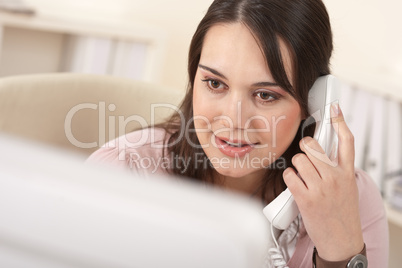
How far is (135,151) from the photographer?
4.09 ft

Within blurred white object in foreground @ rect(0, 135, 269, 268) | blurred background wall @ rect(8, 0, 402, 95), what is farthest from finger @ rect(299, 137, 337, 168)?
blurred background wall @ rect(8, 0, 402, 95)

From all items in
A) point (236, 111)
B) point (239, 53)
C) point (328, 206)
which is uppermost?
point (239, 53)

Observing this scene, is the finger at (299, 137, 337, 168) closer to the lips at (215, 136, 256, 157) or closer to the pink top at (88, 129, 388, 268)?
the lips at (215, 136, 256, 157)

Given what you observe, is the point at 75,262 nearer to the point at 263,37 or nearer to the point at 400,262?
the point at 263,37

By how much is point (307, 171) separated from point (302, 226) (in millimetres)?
243

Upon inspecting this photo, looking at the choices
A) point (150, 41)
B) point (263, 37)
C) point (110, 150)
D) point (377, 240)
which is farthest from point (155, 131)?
point (150, 41)

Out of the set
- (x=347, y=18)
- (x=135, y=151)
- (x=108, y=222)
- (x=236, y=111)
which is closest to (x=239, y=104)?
(x=236, y=111)

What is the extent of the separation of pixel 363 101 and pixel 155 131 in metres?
1.03

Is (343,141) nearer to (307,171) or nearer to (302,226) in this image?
(307,171)

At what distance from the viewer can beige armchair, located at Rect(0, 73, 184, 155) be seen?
124 centimetres

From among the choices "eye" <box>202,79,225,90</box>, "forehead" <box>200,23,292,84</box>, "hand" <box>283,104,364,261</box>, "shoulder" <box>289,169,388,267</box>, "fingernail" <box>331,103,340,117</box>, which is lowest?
"shoulder" <box>289,169,388,267</box>

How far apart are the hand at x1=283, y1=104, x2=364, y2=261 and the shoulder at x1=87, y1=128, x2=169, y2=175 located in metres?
0.40

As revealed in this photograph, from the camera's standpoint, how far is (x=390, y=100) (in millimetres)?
1984

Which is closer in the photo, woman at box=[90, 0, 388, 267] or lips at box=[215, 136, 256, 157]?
woman at box=[90, 0, 388, 267]
